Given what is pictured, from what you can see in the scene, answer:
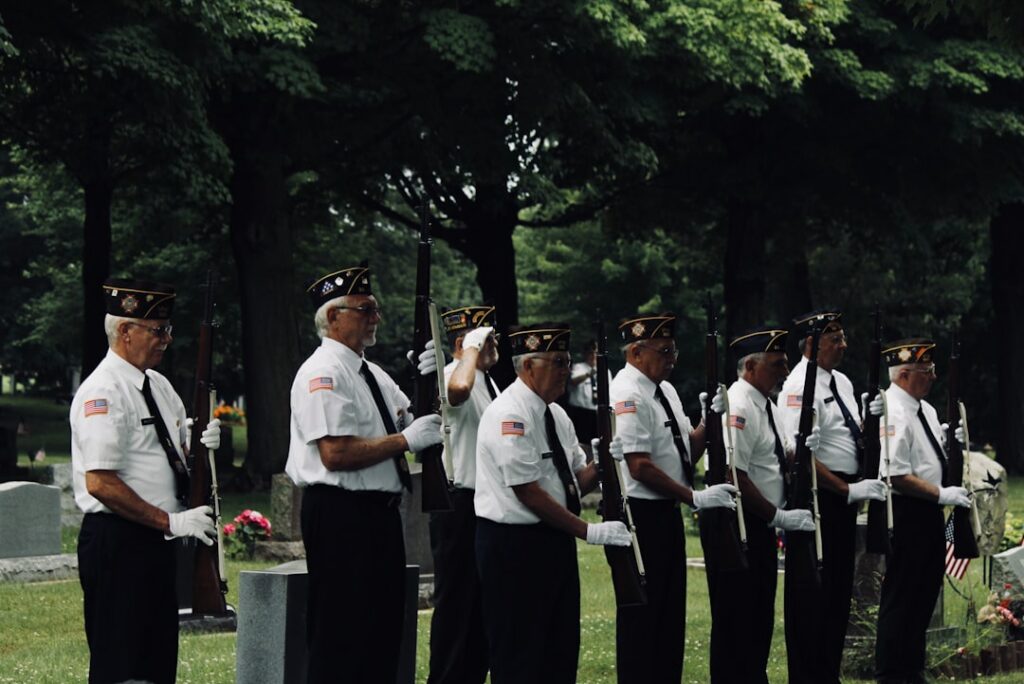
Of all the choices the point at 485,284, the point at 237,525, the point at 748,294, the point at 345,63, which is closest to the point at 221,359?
the point at 485,284

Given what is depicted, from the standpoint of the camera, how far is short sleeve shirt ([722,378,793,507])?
10594 millimetres

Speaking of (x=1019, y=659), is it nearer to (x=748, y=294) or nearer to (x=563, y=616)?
(x=563, y=616)

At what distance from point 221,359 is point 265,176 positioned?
19289 millimetres

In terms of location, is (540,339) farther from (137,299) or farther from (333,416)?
(137,299)

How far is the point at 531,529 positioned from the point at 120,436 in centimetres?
198

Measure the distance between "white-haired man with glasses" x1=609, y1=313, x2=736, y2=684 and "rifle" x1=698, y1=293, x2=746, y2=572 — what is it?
9cm

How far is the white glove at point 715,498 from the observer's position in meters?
9.94

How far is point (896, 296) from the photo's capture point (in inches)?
1828

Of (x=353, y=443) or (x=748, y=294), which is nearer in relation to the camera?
Answer: (x=353, y=443)

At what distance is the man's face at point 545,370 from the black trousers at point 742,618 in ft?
7.04

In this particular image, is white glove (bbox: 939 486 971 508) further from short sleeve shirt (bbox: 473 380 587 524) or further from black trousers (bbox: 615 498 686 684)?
short sleeve shirt (bbox: 473 380 587 524)

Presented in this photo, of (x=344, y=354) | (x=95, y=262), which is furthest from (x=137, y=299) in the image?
(x=95, y=262)

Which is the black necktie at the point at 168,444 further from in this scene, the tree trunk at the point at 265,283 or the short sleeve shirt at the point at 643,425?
the tree trunk at the point at 265,283

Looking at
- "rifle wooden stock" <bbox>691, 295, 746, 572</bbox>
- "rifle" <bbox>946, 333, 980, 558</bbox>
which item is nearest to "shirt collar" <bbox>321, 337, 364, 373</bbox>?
"rifle wooden stock" <bbox>691, 295, 746, 572</bbox>
